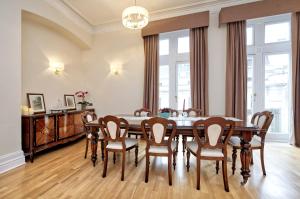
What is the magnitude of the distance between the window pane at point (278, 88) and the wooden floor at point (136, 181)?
128 cm

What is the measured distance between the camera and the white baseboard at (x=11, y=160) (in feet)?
7.89

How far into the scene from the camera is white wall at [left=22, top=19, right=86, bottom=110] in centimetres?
335

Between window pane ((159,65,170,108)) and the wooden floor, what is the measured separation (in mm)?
1919

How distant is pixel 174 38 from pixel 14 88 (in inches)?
149

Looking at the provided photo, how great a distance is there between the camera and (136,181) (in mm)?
2125

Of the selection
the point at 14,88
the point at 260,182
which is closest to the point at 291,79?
the point at 260,182

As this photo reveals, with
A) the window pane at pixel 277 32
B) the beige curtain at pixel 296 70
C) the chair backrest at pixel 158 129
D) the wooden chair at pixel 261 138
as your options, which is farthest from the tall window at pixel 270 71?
the chair backrest at pixel 158 129

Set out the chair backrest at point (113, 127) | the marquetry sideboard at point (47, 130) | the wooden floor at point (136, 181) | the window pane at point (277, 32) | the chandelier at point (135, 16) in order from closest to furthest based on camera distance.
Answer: the wooden floor at point (136, 181), the chair backrest at point (113, 127), the chandelier at point (135, 16), the marquetry sideboard at point (47, 130), the window pane at point (277, 32)

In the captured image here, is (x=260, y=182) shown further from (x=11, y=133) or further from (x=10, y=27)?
(x=10, y=27)

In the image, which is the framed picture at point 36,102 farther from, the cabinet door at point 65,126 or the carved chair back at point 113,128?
the carved chair back at point 113,128

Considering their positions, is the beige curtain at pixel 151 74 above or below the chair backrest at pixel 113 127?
above

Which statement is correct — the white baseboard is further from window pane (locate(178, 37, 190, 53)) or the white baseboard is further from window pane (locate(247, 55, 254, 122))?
window pane (locate(247, 55, 254, 122))

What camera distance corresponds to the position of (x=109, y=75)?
4.88 m

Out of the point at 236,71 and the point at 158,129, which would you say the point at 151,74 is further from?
the point at 158,129
